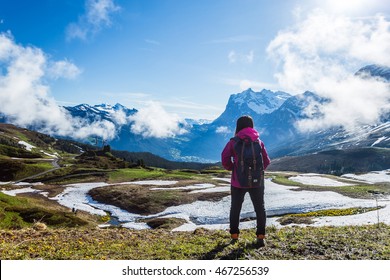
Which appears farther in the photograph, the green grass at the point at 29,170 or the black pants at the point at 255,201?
the green grass at the point at 29,170

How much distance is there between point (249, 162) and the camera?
Result: 12133mm

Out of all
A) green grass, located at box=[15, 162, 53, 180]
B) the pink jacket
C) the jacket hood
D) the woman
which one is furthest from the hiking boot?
green grass, located at box=[15, 162, 53, 180]

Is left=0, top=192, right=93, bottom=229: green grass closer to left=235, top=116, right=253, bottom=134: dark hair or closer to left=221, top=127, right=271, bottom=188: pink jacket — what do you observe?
left=221, top=127, right=271, bottom=188: pink jacket

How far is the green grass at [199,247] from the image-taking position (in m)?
11.7

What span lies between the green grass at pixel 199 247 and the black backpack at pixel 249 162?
246cm

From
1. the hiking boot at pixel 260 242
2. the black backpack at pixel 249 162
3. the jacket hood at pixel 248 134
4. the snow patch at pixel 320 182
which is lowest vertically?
the snow patch at pixel 320 182

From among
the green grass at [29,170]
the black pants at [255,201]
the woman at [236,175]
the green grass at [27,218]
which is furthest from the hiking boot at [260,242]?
the green grass at [29,170]

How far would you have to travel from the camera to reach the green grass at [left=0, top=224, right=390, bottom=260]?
461 inches

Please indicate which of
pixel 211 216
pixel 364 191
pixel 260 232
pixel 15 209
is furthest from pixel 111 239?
pixel 364 191

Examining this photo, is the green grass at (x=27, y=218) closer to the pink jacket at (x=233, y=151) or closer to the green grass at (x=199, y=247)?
the green grass at (x=199, y=247)

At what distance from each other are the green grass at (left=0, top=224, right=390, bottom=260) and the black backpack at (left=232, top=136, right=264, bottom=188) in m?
2.46

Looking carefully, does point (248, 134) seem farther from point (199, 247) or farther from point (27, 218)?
point (27, 218)
